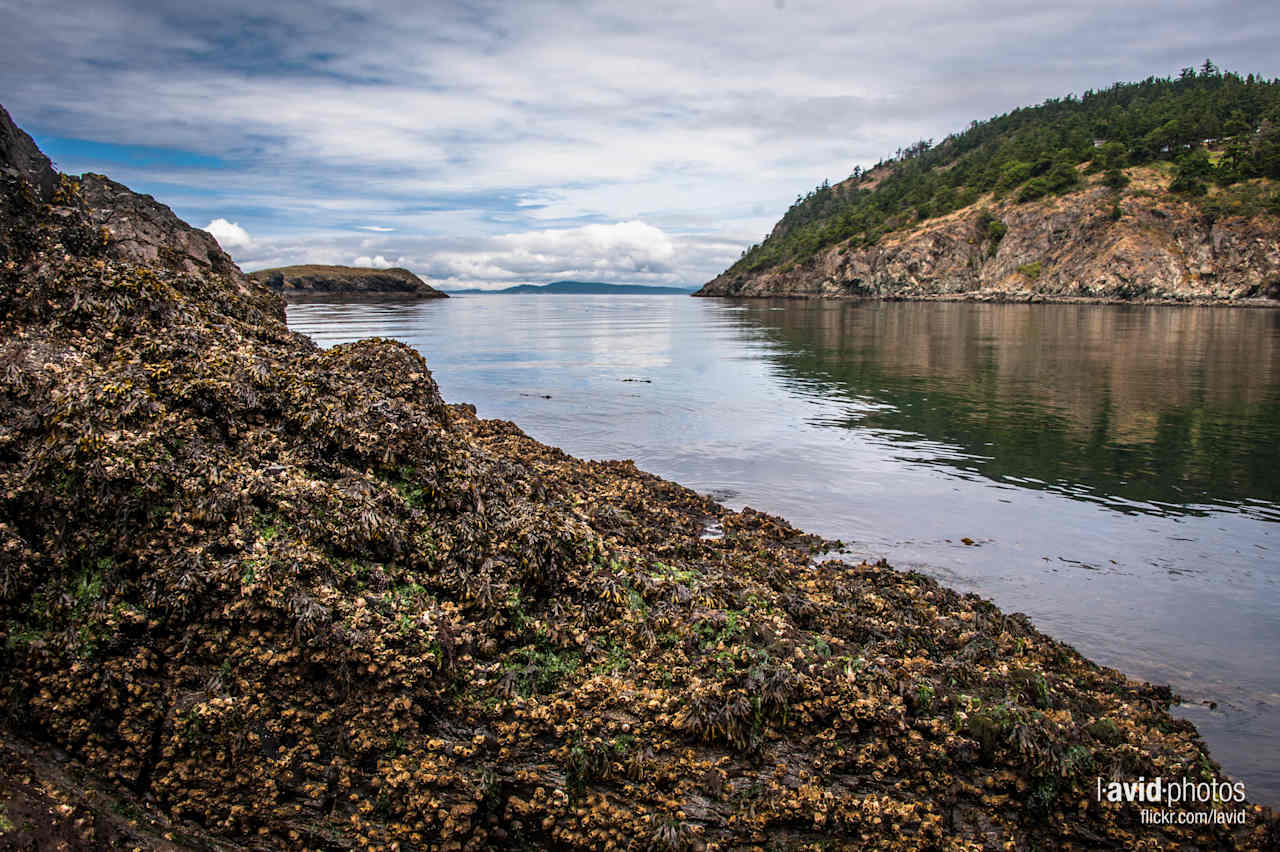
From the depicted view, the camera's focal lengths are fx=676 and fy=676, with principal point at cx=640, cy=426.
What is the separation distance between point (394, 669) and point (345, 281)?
Answer: 168 metres

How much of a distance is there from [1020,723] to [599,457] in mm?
13300

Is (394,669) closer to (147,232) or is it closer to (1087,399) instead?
(147,232)

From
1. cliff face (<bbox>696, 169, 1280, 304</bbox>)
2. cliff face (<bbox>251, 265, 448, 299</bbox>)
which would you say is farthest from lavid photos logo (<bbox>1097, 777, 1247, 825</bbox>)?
cliff face (<bbox>251, 265, 448, 299</bbox>)

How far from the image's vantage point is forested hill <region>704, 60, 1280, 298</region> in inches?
4080

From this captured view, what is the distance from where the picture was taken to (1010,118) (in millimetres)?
196750

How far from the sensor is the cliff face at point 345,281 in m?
147

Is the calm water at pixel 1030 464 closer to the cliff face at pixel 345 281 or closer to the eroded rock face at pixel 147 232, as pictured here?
the eroded rock face at pixel 147 232

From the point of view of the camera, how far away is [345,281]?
156 meters

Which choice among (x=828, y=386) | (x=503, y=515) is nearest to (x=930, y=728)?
(x=503, y=515)

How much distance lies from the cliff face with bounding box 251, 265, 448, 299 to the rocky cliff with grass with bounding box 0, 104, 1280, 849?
5813 inches

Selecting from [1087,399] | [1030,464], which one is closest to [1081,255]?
[1087,399]

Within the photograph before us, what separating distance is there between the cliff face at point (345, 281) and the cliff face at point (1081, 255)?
100 metres

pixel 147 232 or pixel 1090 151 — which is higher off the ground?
pixel 1090 151

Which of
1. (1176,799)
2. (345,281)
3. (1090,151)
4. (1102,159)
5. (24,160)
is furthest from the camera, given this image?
(345,281)
